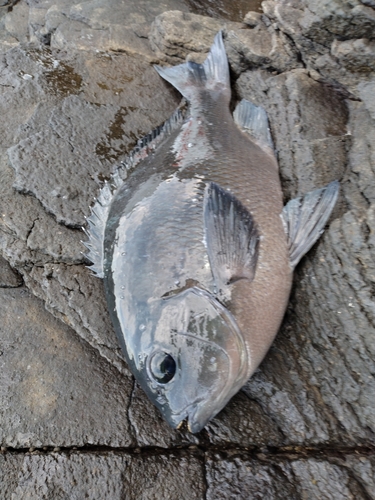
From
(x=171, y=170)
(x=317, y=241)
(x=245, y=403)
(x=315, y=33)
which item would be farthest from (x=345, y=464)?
(x=315, y=33)

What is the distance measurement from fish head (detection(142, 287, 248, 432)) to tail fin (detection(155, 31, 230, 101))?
7.15ft

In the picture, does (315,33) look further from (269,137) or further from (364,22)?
(269,137)

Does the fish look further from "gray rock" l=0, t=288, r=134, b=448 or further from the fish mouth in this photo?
"gray rock" l=0, t=288, r=134, b=448

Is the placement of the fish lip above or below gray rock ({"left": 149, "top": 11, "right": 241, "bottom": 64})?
below

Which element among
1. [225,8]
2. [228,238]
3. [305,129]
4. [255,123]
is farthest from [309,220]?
[225,8]

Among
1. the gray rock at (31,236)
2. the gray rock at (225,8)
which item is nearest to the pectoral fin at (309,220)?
the gray rock at (31,236)

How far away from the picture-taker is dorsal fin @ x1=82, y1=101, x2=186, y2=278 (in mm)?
3010

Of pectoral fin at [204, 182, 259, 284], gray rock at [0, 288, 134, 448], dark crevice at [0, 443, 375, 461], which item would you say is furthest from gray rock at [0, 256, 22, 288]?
pectoral fin at [204, 182, 259, 284]

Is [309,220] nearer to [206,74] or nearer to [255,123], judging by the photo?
[255,123]

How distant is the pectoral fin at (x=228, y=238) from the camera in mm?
2654

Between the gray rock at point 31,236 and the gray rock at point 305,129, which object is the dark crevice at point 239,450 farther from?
the gray rock at point 305,129

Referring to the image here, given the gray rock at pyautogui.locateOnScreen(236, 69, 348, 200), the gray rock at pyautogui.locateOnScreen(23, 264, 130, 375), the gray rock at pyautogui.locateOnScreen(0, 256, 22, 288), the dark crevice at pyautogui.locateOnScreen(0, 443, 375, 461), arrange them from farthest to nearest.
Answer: the gray rock at pyautogui.locateOnScreen(0, 256, 22, 288) < the gray rock at pyautogui.locateOnScreen(236, 69, 348, 200) < the gray rock at pyautogui.locateOnScreen(23, 264, 130, 375) < the dark crevice at pyautogui.locateOnScreen(0, 443, 375, 461)

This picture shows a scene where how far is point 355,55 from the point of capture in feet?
10.3

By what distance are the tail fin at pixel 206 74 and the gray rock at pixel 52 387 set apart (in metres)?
2.37
